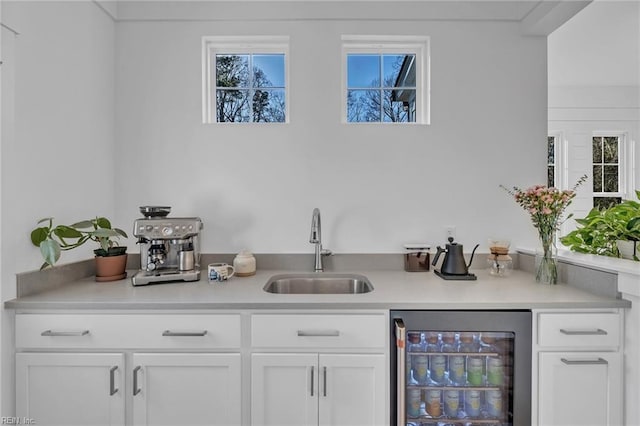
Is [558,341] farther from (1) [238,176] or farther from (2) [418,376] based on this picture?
(1) [238,176]

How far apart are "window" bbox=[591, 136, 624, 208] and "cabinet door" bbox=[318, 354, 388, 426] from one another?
13.1 ft

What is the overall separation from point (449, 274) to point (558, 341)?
0.56 m

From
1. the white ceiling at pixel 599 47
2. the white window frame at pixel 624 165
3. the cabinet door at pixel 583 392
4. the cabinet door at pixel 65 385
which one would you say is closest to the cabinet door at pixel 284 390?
the cabinet door at pixel 65 385

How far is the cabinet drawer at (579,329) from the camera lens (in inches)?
53.3

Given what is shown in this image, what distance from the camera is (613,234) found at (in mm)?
1649

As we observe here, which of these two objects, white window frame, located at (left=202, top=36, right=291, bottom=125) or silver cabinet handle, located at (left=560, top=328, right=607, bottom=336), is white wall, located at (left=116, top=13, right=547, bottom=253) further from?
silver cabinet handle, located at (left=560, top=328, right=607, bottom=336)

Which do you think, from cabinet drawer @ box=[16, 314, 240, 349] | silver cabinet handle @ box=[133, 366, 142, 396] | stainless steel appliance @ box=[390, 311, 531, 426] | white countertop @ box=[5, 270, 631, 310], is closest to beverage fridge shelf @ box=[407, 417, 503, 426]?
stainless steel appliance @ box=[390, 311, 531, 426]

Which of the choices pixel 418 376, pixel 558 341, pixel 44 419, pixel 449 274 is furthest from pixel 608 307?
pixel 44 419

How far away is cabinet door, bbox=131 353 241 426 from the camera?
136 cm

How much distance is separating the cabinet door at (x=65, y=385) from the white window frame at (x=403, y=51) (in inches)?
71.2

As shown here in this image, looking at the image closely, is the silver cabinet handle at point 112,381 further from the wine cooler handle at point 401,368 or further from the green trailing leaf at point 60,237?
the wine cooler handle at point 401,368

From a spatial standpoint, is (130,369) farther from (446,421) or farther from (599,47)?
(599,47)

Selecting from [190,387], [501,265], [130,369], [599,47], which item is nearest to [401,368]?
[190,387]

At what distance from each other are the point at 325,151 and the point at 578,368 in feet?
5.36
